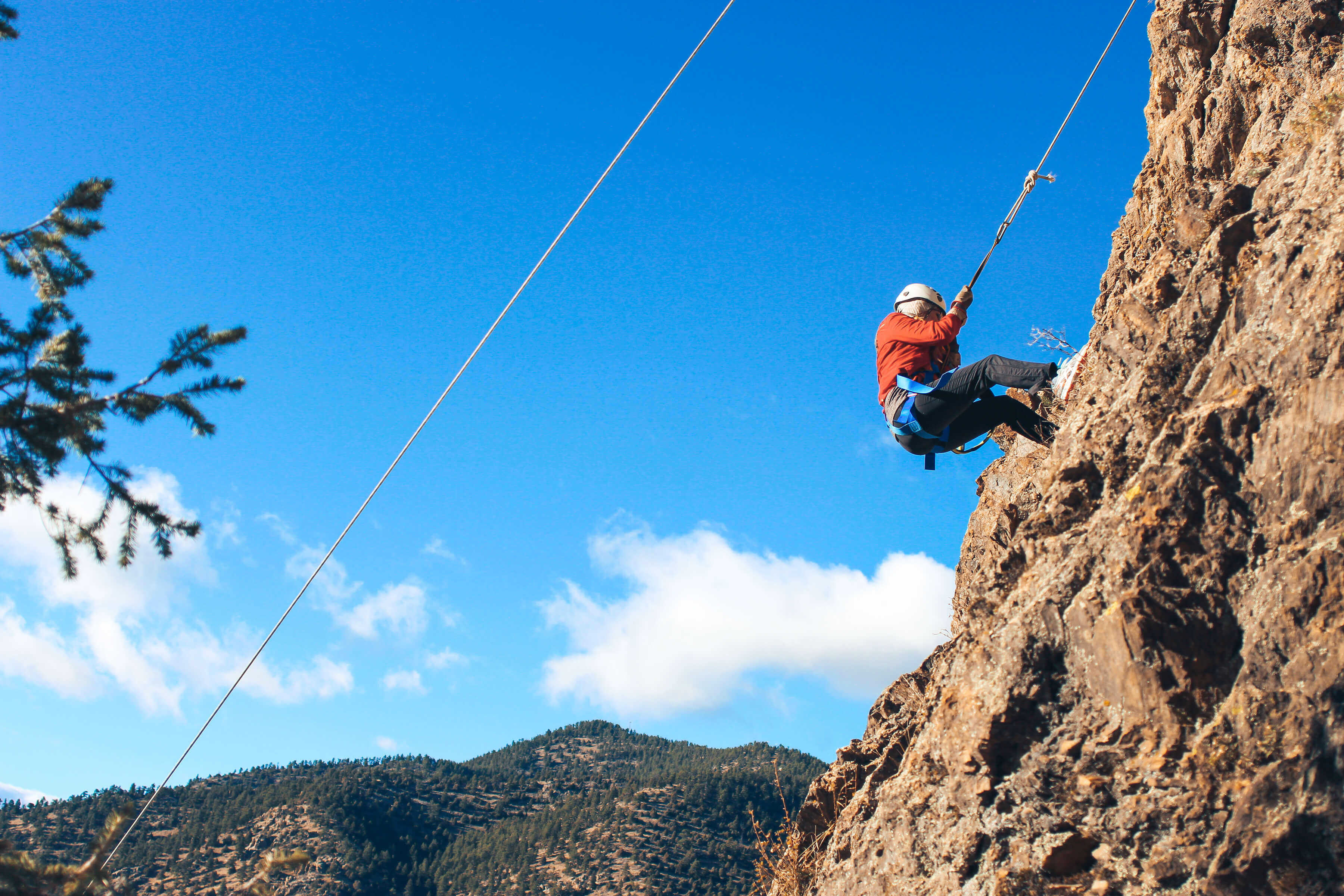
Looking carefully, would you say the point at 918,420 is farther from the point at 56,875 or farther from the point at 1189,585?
the point at 56,875

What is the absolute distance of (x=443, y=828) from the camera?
416 ft

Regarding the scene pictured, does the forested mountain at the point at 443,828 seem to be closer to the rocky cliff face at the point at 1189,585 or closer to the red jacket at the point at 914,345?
the red jacket at the point at 914,345

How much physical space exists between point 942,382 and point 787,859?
4.99 metres

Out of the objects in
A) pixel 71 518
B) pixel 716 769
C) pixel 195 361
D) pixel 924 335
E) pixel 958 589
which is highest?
pixel 716 769

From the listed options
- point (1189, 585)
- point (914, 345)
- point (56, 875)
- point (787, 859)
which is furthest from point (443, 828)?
point (1189, 585)

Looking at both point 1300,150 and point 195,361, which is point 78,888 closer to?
point 195,361

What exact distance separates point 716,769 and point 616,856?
2747 centimetres

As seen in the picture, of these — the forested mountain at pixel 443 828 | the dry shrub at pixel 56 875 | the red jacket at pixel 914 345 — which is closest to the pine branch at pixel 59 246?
the dry shrub at pixel 56 875

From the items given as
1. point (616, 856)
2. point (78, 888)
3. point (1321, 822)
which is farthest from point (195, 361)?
point (616, 856)

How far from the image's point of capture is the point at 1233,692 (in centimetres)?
504

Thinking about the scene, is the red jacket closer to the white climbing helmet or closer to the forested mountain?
the white climbing helmet

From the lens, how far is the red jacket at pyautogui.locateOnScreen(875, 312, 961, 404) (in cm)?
795

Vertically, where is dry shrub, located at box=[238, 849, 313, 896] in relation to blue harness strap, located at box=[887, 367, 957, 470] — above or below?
below

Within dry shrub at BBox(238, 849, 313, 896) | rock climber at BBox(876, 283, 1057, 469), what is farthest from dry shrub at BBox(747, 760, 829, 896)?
dry shrub at BBox(238, 849, 313, 896)
